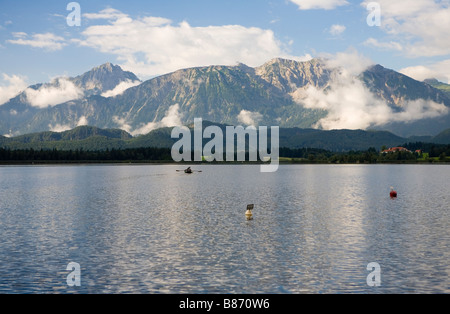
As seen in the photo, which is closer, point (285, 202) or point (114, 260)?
point (114, 260)

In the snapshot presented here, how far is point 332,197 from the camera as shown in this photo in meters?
124

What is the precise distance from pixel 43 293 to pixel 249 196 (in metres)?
94.4

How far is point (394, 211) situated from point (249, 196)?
4514 cm

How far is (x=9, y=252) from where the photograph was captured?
52469 millimetres

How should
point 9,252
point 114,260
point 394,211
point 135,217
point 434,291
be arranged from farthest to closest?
1. point 394,211
2. point 135,217
3. point 9,252
4. point 114,260
5. point 434,291

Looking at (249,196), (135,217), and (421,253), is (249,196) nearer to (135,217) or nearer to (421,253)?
(135,217)

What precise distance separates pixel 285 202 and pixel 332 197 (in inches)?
765
